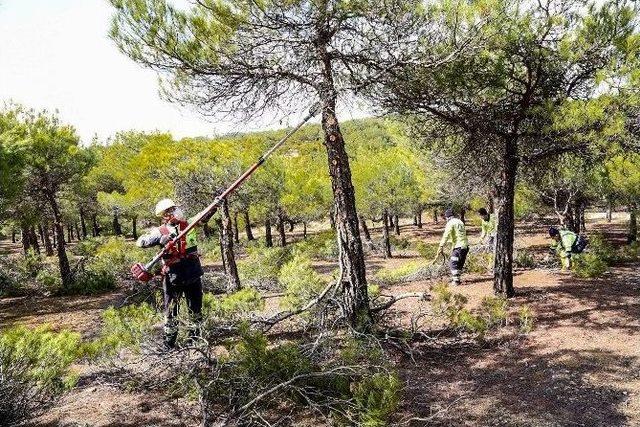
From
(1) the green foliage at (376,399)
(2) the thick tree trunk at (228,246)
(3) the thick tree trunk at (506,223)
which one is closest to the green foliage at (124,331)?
(1) the green foliage at (376,399)

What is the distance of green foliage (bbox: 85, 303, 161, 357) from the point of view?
174 inches

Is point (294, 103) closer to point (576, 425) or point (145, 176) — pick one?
point (576, 425)

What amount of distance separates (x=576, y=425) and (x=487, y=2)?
15.9ft

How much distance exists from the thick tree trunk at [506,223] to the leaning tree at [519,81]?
18 mm

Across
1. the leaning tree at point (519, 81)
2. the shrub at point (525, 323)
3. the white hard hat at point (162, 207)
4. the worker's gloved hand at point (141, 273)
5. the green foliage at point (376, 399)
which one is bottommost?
the shrub at point (525, 323)

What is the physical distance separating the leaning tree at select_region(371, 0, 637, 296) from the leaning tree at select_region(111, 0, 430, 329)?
1.77ft

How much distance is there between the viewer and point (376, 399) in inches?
141

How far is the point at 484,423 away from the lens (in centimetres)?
401

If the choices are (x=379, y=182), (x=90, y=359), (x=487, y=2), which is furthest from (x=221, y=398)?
(x=379, y=182)

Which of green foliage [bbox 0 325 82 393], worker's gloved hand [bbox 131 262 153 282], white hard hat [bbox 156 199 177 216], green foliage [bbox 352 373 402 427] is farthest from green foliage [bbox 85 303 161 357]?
green foliage [bbox 352 373 402 427]

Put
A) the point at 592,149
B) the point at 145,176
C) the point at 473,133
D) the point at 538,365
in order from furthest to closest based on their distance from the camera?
the point at 145,176 → the point at 473,133 → the point at 592,149 → the point at 538,365

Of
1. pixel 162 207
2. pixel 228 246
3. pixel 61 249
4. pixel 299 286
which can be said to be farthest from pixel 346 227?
pixel 61 249

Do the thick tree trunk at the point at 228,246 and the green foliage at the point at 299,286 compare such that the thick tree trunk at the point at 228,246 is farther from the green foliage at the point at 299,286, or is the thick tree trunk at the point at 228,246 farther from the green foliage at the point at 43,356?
the green foliage at the point at 43,356

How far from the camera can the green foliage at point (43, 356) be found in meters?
3.96
